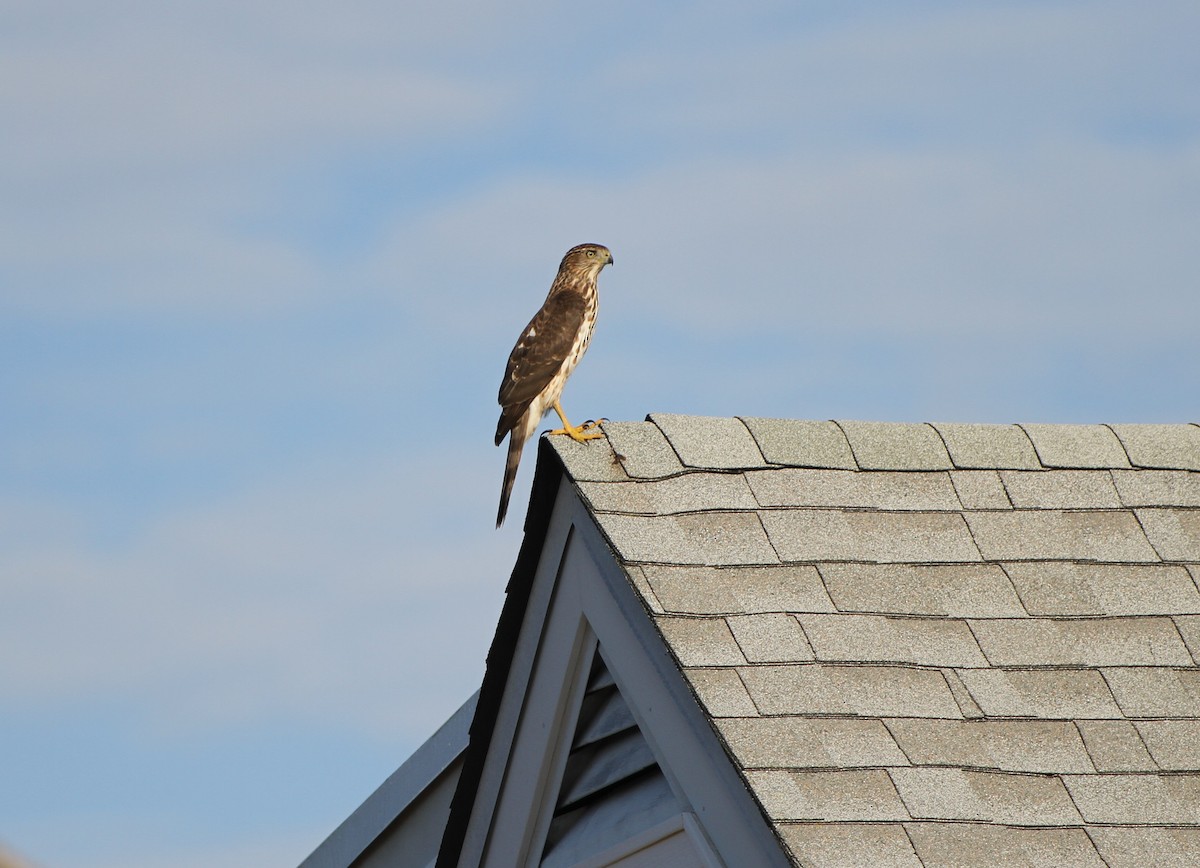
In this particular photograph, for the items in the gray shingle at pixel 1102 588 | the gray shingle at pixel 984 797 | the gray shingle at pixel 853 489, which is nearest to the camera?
the gray shingle at pixel 984 797

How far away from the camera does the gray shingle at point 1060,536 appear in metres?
3.89

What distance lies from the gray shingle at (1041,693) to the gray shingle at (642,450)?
0.90 m

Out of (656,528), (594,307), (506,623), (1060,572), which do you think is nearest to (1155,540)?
(1060,572)

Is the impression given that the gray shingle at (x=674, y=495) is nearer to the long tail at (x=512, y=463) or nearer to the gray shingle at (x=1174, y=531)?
the gray shingle at (x=1174, y=531)

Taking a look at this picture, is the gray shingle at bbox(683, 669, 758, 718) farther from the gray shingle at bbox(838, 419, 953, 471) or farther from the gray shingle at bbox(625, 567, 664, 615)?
the gray shingle at bbox(838, 419, 953, 471)

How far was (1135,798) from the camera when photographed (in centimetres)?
325

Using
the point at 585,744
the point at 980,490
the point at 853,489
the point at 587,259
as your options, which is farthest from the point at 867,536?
the point at 587,259

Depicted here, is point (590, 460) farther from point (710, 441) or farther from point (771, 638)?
point (771, 638)

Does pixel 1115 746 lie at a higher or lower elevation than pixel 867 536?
lower

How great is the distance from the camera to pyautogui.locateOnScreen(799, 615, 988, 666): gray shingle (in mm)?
3414

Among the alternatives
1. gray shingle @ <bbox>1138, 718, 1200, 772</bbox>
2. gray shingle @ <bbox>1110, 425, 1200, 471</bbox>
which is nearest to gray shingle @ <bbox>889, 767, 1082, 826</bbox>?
gray shingle @ <bbox>1138, 718, 1200, 772</bbox>

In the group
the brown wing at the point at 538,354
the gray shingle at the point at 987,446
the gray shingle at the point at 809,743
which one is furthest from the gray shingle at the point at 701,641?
the brown wing at the point at 538,354

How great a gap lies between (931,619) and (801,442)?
0.66 m

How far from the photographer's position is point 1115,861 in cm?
308
